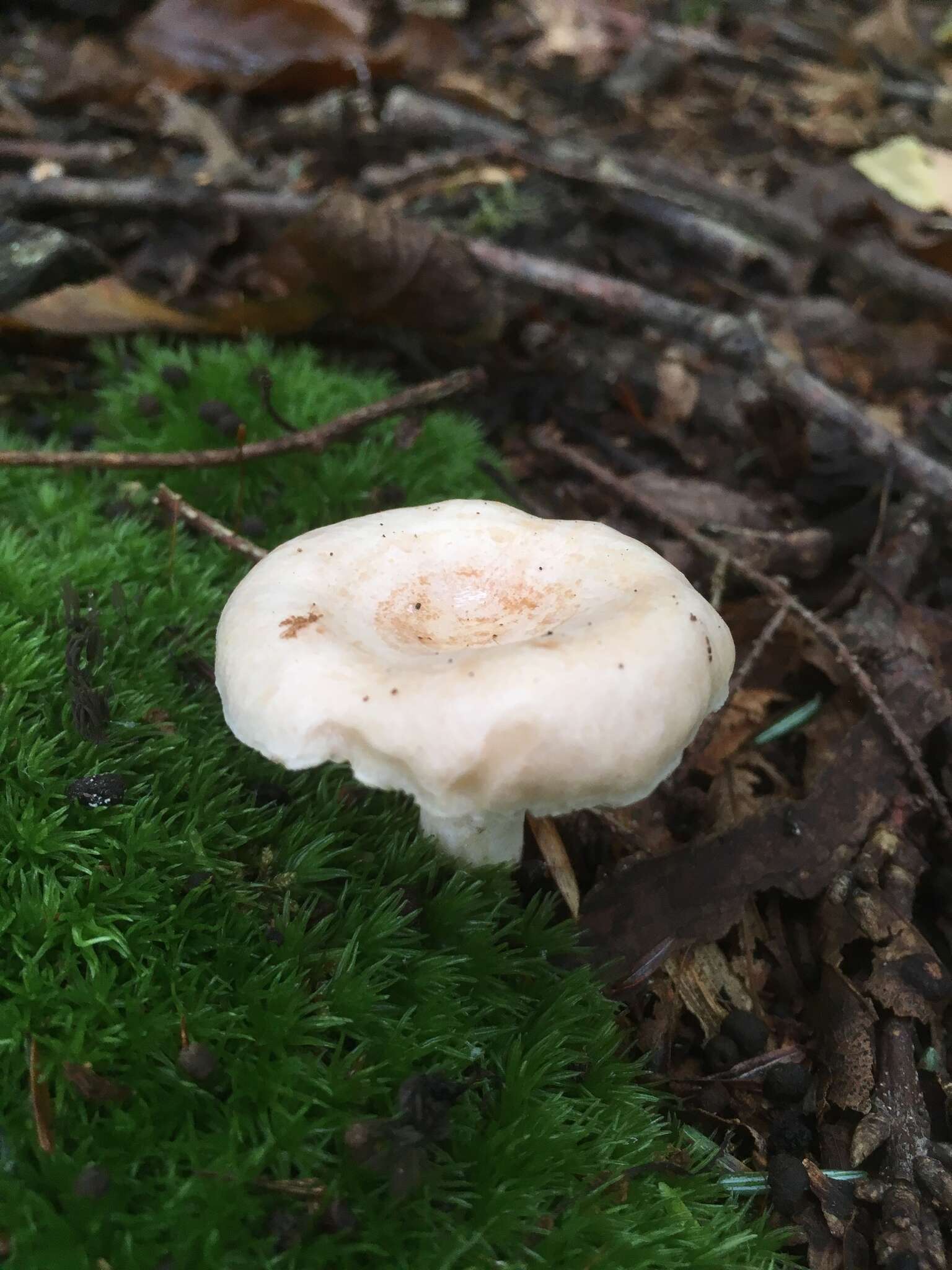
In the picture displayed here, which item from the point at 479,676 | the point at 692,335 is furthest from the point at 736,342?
the point at 479,676

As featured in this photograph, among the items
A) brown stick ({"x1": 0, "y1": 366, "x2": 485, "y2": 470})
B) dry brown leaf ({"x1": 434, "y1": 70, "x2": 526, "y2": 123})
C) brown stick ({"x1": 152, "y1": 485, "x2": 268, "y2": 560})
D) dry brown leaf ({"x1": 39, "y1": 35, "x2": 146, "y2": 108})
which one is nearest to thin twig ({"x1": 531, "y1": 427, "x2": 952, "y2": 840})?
brown stick ({"x1": 0, "y1": 366, "x2": 485, "y2": 470})

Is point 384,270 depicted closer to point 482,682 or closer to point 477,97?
point 482,682

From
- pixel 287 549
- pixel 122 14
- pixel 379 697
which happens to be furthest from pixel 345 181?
pixel 379 697

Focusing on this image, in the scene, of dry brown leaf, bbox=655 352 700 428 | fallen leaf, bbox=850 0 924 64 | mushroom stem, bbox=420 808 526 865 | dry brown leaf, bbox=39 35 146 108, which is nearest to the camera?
mushroom stem, bbox=420 808 526 865

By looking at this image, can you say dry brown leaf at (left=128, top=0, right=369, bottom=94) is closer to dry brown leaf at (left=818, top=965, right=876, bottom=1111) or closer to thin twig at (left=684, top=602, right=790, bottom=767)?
thin twig at (left=684, top=602, right=790, bottom=767)

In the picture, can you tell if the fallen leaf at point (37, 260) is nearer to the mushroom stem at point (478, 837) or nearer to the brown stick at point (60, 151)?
the brown stick at point (60, 151)

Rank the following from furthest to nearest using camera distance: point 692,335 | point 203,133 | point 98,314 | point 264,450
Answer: point 203,133 < point 692,335 < point 98,314 < point 264,450
